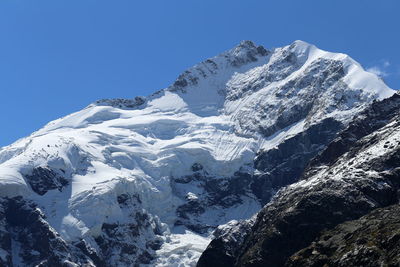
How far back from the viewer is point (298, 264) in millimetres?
149375

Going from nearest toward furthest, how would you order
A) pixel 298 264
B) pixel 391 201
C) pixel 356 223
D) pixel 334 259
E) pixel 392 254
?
pixel 392 254, pixel 334 259, pixel 298 264, pixel 356 223, pixel 391 201

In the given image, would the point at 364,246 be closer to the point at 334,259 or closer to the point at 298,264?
the point at 334,259

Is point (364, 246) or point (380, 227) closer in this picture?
point (364, 246)

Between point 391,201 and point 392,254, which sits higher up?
point 391,201

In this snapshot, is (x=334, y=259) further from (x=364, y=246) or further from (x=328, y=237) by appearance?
(x=328, y=237)

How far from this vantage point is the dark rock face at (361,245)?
127 m

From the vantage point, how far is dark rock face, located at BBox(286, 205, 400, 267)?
12719 centimetres

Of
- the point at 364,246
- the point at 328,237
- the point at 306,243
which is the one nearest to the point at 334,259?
the point at 364,246

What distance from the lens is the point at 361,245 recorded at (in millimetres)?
133375

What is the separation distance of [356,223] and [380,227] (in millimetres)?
22423

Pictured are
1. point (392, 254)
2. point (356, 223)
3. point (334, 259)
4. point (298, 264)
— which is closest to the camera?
point (392, 254)

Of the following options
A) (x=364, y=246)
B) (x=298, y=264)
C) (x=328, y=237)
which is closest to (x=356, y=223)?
(x=328, y=237)

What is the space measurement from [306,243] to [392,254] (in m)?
75.1

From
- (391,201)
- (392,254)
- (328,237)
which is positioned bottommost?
(392,254)
